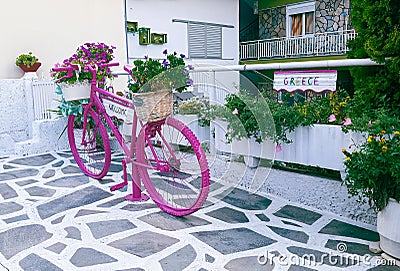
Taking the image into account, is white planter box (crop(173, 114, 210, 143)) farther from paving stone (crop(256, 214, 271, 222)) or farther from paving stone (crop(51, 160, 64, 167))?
paving stone (crop(51, 160, 64, 167))

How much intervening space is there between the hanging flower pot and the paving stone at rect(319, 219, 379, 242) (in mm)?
2736

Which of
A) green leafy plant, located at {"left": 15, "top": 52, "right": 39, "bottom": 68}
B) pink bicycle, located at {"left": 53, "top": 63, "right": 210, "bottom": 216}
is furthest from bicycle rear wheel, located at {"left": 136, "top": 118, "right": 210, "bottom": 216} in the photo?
green leafy plant, located at {"left": 15, "top": 52, "right": 39, "bottom": 68}

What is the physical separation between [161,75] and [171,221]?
48.1 inches

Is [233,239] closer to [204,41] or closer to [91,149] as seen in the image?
[91,149]

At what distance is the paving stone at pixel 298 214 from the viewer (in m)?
3.19

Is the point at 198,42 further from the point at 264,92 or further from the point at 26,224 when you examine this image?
the point at 26,224

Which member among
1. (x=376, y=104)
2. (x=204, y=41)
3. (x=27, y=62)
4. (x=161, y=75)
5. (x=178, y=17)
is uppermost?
(x=178, y=17)

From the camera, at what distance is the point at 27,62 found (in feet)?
22.8

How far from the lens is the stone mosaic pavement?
99.3 inches

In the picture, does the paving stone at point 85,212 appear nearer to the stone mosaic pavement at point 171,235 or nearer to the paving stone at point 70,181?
the stone mosaic pavement at point 171,235

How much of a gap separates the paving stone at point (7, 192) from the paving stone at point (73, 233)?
125cm

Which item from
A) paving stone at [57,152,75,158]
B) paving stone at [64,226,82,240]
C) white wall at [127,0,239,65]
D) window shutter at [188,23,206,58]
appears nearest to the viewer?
paving stone at [64,226,82,240]

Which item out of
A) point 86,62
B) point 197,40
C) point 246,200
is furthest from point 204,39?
point 246,200

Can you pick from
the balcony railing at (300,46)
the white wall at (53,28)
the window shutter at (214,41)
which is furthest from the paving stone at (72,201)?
the balcony railing at (300,46)
